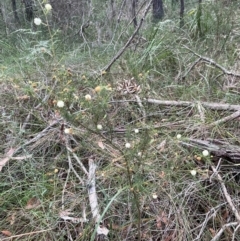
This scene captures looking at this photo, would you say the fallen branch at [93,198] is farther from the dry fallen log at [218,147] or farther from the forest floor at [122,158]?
the dry fallen log at [218,147]

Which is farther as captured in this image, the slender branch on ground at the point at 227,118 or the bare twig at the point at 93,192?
the slender branch on ground at the point at 227,118

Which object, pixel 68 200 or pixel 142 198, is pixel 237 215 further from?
pixel 68 200

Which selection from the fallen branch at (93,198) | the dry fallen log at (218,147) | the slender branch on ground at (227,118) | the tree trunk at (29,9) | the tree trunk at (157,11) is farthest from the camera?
the tree trunk at (29,9)

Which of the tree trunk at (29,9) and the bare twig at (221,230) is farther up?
the bare twig at (221,230)

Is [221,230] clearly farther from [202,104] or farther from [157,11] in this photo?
[157,11]

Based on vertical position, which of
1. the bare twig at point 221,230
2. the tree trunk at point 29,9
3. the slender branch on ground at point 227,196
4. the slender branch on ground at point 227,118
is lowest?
the tree trunk at point 29,9

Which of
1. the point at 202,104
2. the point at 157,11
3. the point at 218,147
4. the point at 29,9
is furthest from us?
the point at 29,9

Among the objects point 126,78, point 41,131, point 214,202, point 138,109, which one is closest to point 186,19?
point 126,78

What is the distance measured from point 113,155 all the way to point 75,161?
0.58ft

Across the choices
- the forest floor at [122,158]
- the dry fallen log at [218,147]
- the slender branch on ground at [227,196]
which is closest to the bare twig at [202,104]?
the forest floor at [122,158]

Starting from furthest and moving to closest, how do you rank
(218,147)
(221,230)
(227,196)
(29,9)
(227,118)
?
(29,9)
(227,118)
(218,147)
(227,196)
(221,230)

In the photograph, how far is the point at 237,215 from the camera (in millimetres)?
1367

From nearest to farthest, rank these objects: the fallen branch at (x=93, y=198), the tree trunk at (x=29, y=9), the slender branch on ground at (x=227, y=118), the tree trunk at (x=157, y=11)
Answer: the fallen branch at (x=93, y=198) < the slender branch on ground at (x=227, y=118) < the tree trunk at (x=157, y=11) < the tree trunk at (x=29, y=9)

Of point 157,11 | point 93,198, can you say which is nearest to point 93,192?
point 93,198
